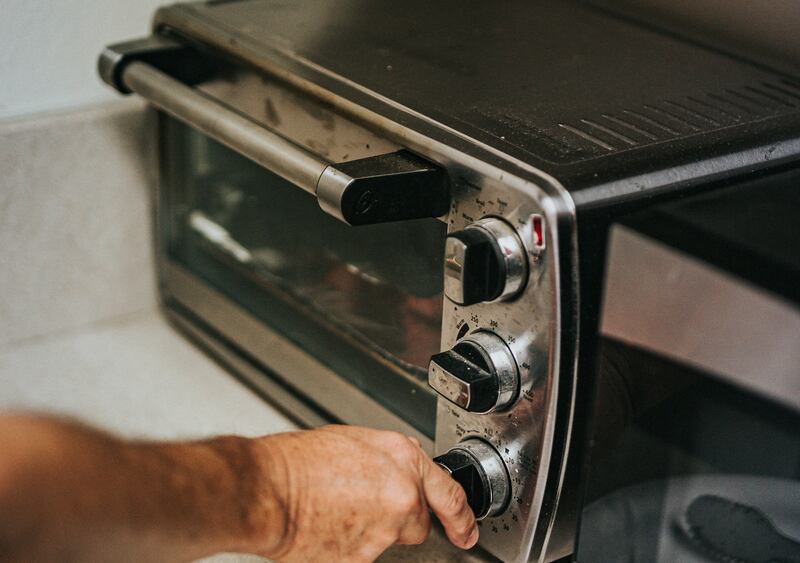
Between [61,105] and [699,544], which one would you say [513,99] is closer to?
[699,544]

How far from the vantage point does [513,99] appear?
67 centimetres

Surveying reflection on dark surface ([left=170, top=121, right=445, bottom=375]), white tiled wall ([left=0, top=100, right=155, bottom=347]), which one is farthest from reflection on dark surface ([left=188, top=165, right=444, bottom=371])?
white tiled wall ([left=0, top=100, right=155, bottom=347])

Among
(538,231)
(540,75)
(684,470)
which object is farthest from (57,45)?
(684,470)

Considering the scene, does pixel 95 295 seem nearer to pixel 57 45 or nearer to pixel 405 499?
pixel 57 45

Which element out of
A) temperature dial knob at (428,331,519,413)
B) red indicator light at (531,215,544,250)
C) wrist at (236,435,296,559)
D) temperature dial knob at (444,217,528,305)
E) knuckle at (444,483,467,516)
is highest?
red indicator light at (531,215,544,250)

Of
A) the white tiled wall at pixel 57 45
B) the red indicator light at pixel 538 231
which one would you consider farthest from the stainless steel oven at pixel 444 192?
the white tiled wall at pixel 57 45

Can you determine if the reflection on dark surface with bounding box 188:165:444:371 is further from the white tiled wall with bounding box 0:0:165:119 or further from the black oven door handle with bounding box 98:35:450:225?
the white tiled wall with bounding box 0:0:165:119

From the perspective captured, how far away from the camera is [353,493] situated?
0.59 metres

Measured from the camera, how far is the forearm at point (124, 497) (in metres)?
0.42

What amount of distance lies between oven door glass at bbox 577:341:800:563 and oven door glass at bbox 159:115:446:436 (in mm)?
148

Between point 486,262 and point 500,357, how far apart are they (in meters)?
0.06

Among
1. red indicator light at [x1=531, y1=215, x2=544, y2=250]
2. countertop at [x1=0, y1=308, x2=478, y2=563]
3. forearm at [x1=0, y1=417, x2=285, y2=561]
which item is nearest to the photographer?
forearm at [x1=0, y1=417, x2=285, y2=561]

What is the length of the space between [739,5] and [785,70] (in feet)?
0.32

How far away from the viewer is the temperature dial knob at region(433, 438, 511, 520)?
607mm
